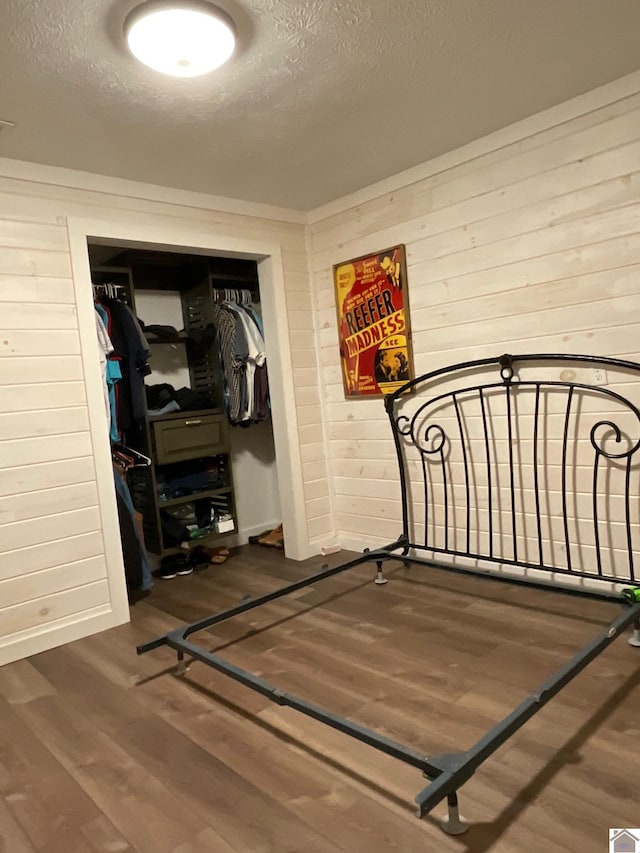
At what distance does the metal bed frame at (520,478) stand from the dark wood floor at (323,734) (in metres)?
0.17

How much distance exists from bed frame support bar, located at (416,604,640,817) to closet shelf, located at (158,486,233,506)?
2.62 m

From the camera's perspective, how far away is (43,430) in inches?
110

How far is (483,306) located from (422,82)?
1.11 m

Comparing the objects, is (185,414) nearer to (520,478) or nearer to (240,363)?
(240,363)

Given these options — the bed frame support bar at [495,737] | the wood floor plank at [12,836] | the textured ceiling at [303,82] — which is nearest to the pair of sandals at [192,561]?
the wood floor plank at [12,836]

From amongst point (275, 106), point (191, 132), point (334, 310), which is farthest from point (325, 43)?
point (334, 310)

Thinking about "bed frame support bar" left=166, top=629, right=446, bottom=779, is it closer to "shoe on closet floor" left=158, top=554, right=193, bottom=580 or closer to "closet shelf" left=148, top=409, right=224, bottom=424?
"shoe on closet floor" left=158, top=554, right=193, bottom=580

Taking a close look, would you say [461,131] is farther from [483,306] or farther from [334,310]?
[334,310]

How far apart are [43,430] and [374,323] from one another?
1.90 metres

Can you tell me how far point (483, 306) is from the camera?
3.06 meters

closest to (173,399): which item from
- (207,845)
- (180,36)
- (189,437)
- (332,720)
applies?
(189,437)

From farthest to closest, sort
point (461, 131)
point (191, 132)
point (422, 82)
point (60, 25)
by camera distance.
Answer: point (461, 131) < point (191, 132) < point (422, 82) < point (60, 25)

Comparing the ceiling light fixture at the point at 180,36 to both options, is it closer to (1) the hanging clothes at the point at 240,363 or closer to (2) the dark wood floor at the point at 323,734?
(1) the hanging clothes at the point at 240,363

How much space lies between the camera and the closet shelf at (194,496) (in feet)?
12.6
